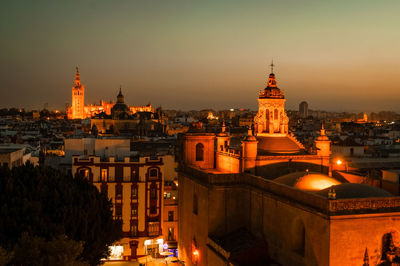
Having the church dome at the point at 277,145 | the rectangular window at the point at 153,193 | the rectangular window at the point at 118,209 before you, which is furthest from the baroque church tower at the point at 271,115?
the rectangular window at the point at 118,209

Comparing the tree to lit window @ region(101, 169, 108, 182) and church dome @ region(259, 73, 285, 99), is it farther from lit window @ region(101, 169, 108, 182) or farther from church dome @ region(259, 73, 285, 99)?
church dome @ region(259, 73, 285, 99)

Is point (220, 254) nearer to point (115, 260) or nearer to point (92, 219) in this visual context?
point (92, 219)

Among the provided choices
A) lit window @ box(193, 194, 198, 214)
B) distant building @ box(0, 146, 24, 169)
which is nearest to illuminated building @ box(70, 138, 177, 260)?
distant building @ box(0, 146, 24, 169)

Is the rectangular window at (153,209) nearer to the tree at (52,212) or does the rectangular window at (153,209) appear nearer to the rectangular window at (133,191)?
the rectangular window at (133,191)

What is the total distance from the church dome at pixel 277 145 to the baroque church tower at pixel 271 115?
473mm

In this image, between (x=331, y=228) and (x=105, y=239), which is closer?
(x=331, y=228)

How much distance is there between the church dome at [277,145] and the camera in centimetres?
2589

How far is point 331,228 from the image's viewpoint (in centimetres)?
1581

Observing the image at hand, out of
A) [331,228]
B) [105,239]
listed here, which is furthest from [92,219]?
[331,228]

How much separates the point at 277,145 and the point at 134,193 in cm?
1245

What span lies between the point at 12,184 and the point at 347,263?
13.7 metres

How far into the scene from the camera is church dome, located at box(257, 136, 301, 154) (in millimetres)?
25891

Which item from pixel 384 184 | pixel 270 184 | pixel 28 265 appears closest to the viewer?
pixel 28 265

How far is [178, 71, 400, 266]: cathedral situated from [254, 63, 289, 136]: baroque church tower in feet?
0.20
